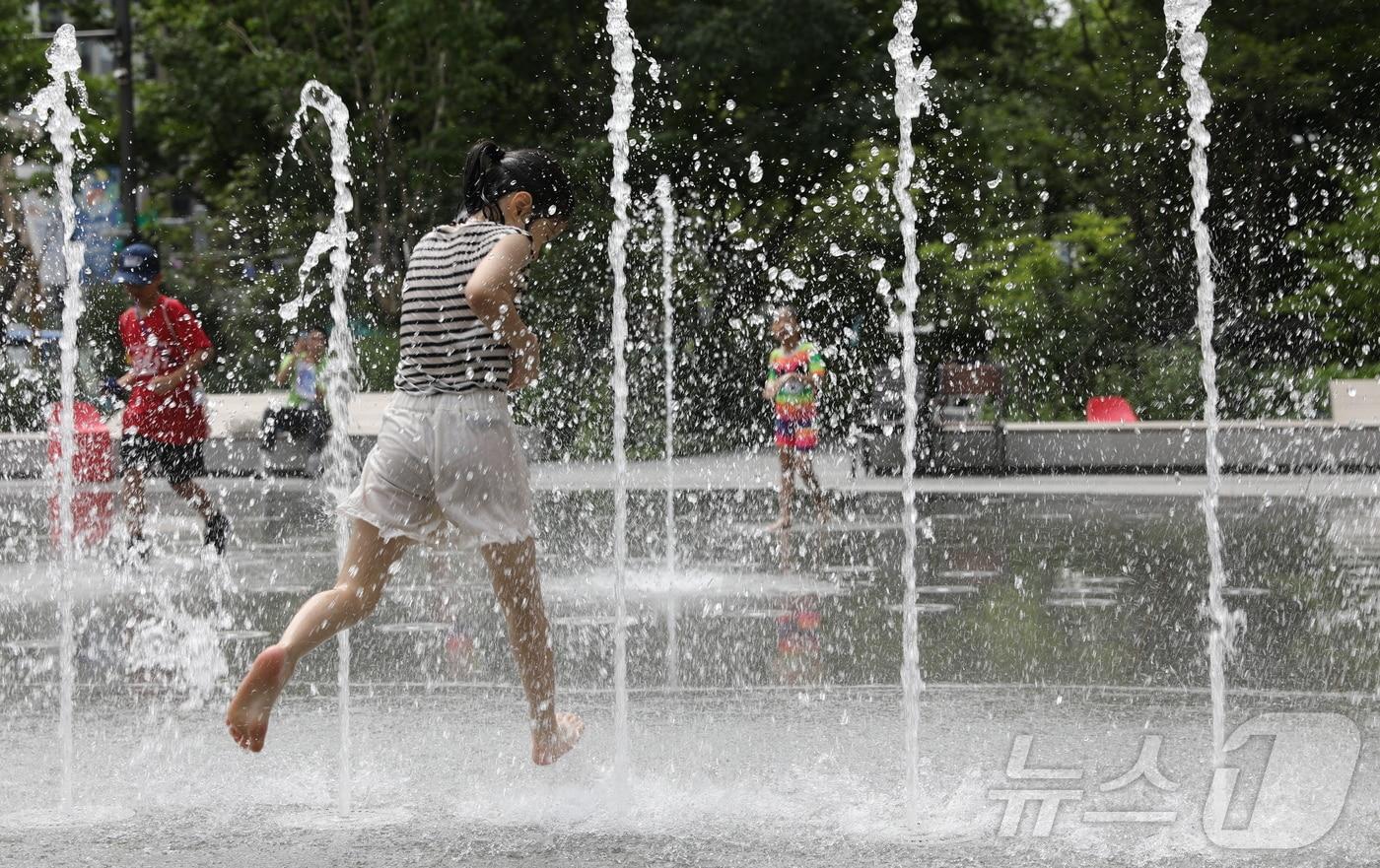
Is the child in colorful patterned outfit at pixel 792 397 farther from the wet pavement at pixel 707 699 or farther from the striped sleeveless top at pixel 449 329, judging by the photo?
the striped sleeveless top at pixel 449 329

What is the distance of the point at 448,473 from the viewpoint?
488 centimetres

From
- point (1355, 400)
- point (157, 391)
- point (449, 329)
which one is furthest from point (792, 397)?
point (1355, 400)

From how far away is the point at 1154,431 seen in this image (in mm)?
18734

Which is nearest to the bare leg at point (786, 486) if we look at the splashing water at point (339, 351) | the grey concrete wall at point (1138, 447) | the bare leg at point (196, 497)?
the splashing water at point (339, 351)

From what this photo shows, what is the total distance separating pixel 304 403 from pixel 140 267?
947cm

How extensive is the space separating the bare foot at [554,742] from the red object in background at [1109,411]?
51.3ft

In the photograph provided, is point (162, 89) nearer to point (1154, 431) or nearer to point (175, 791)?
point (1154, 431)

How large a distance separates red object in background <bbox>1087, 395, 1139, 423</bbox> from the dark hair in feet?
51.0

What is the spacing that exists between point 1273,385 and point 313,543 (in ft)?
47.3

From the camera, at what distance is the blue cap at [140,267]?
9.86 metres

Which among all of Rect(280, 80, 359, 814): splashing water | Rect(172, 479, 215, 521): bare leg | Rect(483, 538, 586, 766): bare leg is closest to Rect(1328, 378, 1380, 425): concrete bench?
Rect(280, 80, 359, 814): splashing water

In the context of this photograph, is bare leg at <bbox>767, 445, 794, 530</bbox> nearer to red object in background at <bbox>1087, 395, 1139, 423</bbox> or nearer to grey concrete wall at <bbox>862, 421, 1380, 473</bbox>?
grey concrete wall at <bbox>862, 421, 1380, 473</bbox>

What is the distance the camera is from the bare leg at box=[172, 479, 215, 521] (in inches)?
411

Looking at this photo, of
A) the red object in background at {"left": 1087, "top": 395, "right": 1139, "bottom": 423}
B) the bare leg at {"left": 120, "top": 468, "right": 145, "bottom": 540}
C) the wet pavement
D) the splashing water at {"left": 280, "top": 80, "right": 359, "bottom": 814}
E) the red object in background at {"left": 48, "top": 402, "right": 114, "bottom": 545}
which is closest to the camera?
the wet pavement
